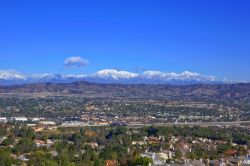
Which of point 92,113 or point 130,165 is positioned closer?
point 130,165

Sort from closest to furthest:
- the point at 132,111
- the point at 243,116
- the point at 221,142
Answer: the point at 221,142, the point at 243,116, the point at 132,111

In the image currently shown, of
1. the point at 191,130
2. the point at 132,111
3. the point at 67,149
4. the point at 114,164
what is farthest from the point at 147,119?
the point at 114,164

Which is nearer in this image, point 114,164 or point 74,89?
point 114,164

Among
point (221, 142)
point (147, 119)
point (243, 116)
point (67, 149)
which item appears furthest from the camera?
point (243, 116)

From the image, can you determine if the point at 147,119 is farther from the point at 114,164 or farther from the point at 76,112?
the point at 114,164

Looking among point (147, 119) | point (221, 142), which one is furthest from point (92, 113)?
point (221, 142)

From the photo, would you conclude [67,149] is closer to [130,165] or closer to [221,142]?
[130,165]

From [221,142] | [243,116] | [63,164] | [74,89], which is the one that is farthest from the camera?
[74,89]

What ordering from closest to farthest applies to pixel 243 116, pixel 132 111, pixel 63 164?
pixel 63 164
pixel 243 116
pixel 132 111
